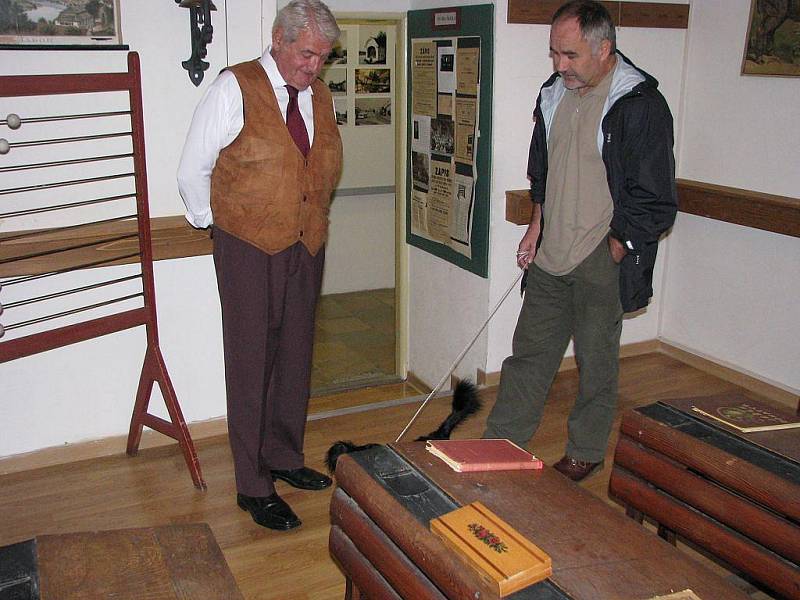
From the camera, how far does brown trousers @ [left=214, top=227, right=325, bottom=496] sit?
257cm

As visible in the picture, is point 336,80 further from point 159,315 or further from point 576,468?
point 576,468

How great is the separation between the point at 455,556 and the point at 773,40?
296 cm

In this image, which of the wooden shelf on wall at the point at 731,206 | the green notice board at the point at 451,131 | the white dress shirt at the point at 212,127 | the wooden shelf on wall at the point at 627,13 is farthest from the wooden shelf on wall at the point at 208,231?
the wooden shelf on wall at the point at 627,13

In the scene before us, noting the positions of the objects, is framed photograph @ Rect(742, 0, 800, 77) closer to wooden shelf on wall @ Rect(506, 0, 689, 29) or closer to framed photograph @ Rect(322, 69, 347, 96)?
wooden shelf on wall @ Rect(506, 0, 689, 29)

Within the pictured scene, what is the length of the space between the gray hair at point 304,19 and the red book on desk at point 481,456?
4.01ft

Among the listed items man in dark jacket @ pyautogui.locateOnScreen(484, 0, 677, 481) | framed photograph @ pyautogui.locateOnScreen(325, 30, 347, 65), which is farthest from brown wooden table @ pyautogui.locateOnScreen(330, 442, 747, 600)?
framed photograph @ pyautogui.locateOnScreen(325, 30, 347, 65)

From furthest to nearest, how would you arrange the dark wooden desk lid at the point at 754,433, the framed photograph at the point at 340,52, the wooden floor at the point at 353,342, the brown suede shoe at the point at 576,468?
1. the wooden floor at the point at 353,342
2. the framed photograph at the point at 340,52
3. the brown suede shoe at the point at 576,468
4. the dark wooden desk lid at the point at 754,433

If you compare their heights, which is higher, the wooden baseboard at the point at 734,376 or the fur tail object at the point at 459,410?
the fur tail object at the point at 459,410

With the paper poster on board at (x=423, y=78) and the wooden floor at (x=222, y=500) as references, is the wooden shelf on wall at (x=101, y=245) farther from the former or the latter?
the paper poster on board at (x=423, y=78)

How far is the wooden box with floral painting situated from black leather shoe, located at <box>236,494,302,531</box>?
103cm

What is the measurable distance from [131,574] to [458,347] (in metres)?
2.72

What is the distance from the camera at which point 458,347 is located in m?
4.13

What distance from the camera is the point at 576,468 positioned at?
2998 mm

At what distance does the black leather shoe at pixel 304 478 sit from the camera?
292 centimetres
